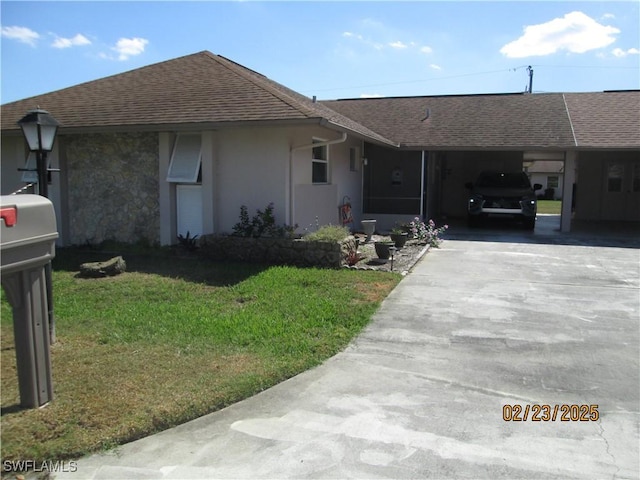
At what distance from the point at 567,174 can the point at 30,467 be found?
15989mm

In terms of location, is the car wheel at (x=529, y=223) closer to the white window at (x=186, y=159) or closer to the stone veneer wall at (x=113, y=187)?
the white window at (x=186, y=159)

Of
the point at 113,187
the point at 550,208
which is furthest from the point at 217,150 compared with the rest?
the point at 550,208

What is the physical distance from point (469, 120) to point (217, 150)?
422 inches

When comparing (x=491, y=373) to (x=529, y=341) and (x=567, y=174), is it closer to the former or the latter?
(x=529, y=341)

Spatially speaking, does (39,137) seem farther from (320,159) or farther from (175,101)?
(320,159)

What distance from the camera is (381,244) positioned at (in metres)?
10.5

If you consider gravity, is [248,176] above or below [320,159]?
below

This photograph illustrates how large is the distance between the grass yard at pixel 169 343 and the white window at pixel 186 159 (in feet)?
8.30

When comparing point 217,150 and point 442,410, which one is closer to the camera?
point 442,410

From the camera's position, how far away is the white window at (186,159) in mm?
11078

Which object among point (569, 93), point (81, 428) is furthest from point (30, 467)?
point (569, 93)

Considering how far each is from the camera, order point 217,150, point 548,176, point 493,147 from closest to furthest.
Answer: point 217,150, point 493,147, point 548,176

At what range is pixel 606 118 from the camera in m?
17.4

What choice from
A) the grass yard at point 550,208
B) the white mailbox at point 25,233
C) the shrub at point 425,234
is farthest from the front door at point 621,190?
the white mailbox at point 25,233
